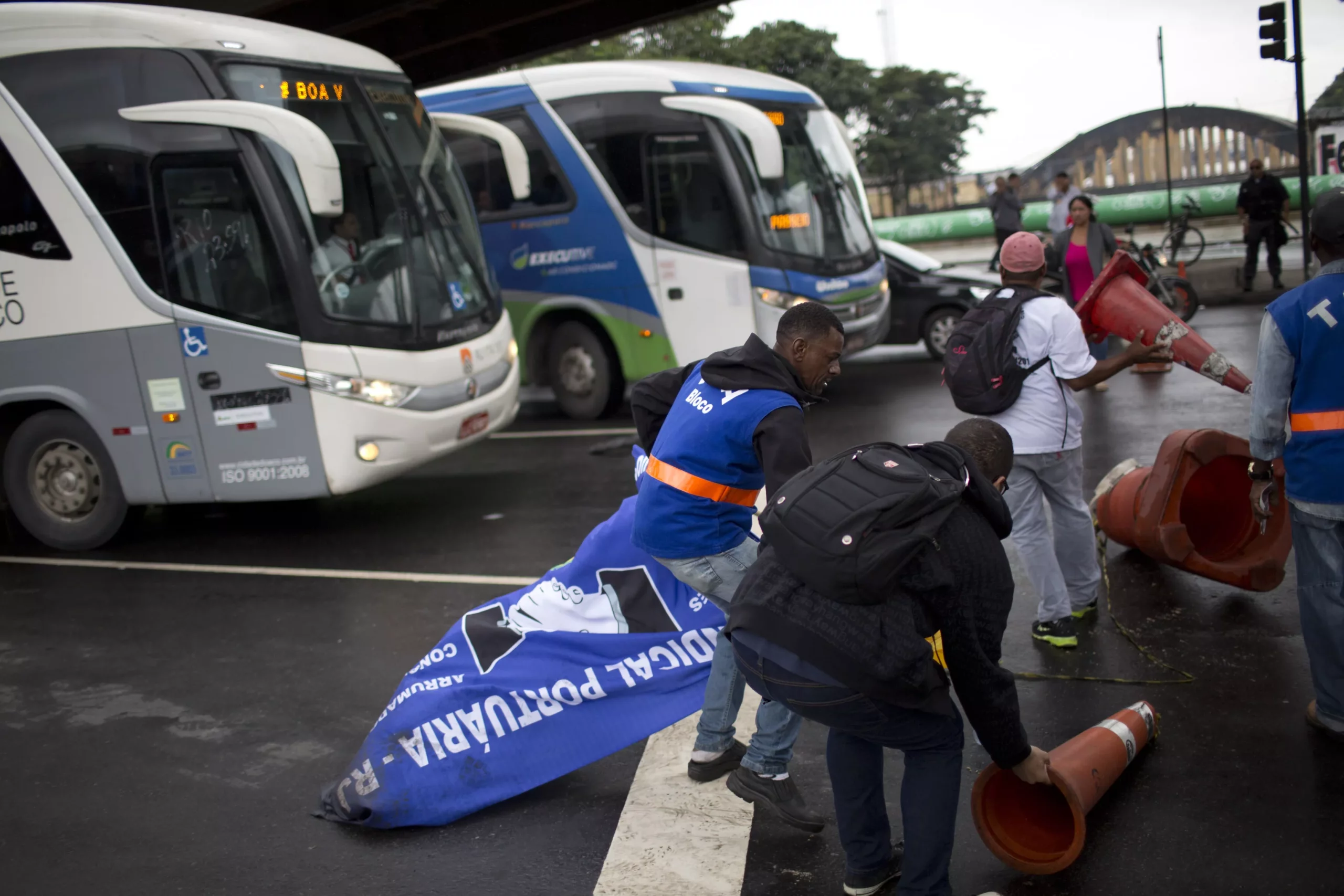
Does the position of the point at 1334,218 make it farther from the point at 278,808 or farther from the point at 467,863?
the point at 278,808

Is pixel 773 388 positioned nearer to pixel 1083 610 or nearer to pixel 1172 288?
pixel 1083 610

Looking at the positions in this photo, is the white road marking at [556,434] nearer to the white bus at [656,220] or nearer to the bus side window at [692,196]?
the white bus at [656,220]

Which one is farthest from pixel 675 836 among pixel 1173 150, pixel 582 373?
pixel 1173 150

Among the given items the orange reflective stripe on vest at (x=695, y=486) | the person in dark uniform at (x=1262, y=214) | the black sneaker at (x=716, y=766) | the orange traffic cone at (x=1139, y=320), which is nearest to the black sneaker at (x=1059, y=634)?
the orange traffic cone at (x=1139, y=320)

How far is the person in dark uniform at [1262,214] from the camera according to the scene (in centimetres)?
1750

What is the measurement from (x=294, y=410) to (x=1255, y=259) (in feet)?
49.5

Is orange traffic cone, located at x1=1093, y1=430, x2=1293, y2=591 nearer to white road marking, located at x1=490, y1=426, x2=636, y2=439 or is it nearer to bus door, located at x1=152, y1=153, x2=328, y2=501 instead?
bus door, located at x1=152, y1=153, x2=328, y2=501

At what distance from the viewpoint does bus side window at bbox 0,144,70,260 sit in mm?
8500

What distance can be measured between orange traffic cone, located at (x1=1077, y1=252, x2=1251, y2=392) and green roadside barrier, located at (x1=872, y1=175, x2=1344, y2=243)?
19.8 metres

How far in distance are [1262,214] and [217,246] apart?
49.7 feet

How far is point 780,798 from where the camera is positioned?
425 centimetres

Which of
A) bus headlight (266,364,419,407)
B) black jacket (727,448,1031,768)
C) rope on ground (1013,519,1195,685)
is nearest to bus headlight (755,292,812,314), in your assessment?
bus headlight (266,364,419,407)

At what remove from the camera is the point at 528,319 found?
43.7 feet

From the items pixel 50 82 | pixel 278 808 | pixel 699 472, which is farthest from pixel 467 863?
pixel 50 82
